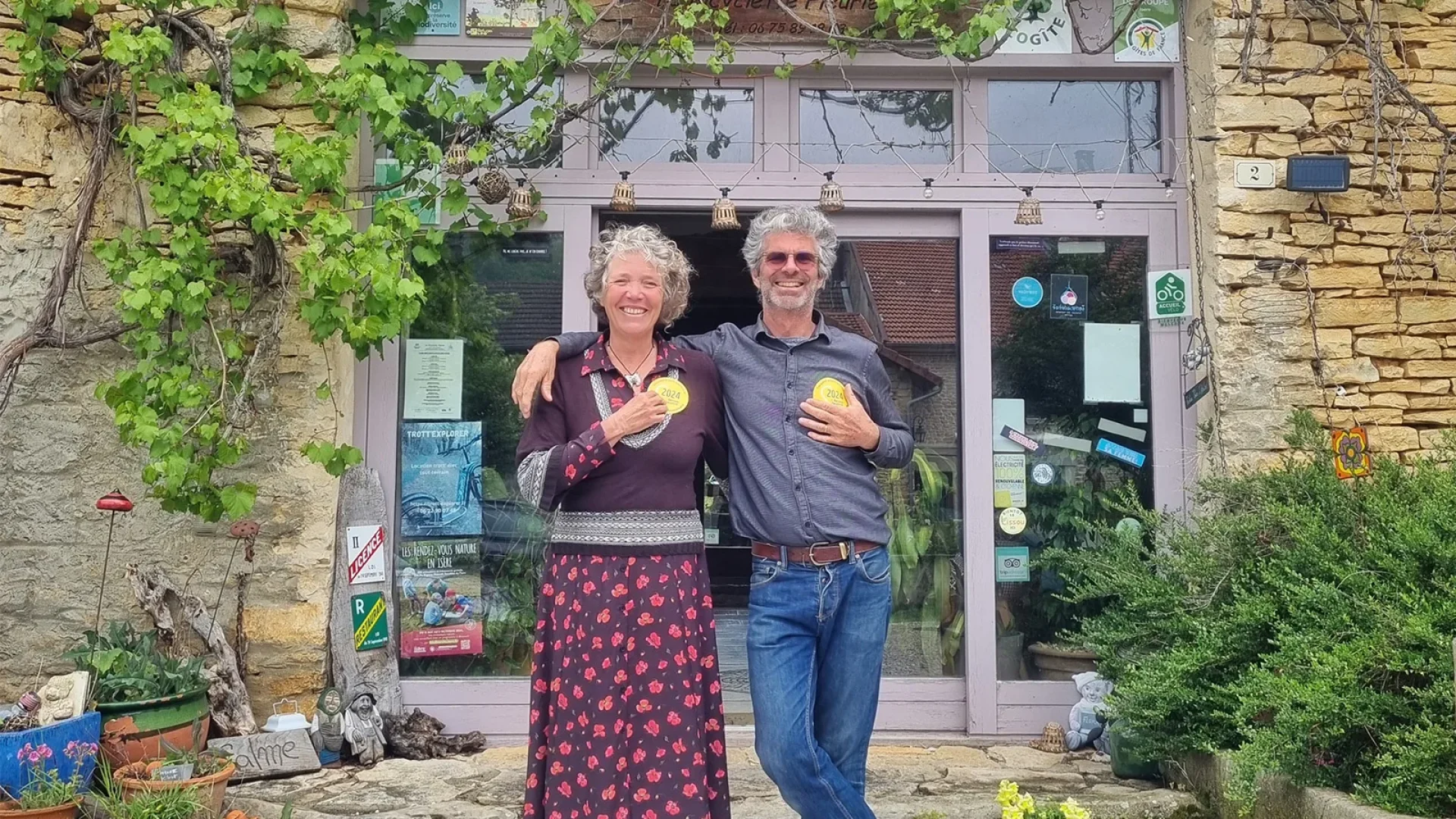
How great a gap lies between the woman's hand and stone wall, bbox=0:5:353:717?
7.57ft

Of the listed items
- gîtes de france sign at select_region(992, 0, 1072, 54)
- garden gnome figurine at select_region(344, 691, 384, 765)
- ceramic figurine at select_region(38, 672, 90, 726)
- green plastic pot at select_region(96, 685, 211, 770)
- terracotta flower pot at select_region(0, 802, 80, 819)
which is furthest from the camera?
gîtes de france sign at select_region(992, 0, 1072, 54)

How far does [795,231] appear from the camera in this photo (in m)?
2.84

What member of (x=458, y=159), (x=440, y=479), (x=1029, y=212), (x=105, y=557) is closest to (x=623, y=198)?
(x=458, y=159)

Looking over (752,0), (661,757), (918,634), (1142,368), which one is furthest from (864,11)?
(661,757)

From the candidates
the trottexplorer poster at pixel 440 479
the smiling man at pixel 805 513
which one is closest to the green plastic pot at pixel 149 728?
the trottexplorer poster at pixel 440 479

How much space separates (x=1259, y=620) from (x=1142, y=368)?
1.51 metres

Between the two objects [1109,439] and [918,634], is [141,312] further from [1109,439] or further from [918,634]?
[1109,439]

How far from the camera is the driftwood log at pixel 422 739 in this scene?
173 inches

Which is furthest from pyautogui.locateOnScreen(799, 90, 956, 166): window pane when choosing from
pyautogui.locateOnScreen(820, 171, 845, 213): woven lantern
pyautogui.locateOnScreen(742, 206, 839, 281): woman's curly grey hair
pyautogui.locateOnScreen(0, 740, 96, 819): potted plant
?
pyautogui.locateOnScreen(0, 740, 96, 819): potted plant

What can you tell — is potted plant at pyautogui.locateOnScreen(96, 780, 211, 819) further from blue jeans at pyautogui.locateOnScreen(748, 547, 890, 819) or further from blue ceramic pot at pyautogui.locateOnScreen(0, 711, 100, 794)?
blue jeans at pyautogui.locateOnScreen(748, 547, 890, 819)

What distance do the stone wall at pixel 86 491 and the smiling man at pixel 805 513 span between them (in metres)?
2.18

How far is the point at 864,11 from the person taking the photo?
4758mm

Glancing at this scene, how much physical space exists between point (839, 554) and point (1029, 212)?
8.09 feet

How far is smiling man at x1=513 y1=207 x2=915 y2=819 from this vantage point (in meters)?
2.71
